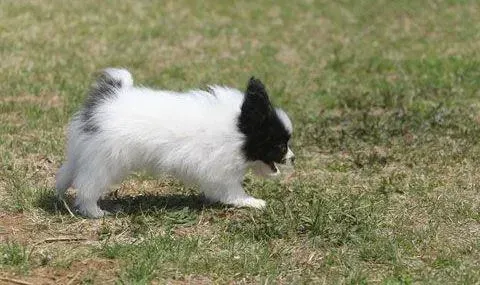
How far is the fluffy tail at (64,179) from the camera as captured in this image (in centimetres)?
585

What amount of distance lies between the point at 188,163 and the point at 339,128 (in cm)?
328

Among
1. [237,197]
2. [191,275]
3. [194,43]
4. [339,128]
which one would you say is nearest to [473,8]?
[194,43]

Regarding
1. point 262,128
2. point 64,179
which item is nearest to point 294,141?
point 262,128

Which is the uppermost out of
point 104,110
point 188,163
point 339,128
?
point 104,110

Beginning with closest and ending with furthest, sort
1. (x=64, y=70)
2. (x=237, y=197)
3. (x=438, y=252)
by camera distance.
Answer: (x=438, y=252) < (x=237, y=197) < (x=64, y=70)

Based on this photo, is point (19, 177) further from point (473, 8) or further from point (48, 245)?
point (473, 8)

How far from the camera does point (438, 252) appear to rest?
205 inches

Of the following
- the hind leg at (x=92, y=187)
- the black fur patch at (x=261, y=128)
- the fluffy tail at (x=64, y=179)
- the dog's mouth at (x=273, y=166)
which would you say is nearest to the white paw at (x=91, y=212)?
the hind leg at (x=92, y=187)

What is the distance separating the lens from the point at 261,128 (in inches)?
228

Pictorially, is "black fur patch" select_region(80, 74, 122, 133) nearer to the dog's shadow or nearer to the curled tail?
the curled tail

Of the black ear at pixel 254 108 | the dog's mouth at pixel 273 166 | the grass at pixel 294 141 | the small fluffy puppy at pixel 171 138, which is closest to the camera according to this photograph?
the grass at pixel 294 141

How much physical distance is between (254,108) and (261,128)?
0.17 m

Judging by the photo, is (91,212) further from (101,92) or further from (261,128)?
(261,128)

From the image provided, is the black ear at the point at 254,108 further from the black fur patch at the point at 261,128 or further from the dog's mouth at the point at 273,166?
the dog's mouth at the point at 273,166
